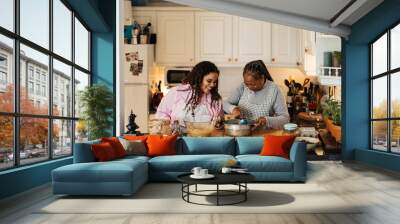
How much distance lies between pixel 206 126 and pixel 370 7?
11.4 ft

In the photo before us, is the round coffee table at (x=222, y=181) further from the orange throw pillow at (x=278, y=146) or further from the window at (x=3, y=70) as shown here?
the window at (x=3, y=70)

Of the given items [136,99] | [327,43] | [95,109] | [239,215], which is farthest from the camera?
[327,43]

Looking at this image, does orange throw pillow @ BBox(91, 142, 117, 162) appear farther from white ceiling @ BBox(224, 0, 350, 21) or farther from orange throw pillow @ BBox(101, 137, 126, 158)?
white ceiling @ BBox(224, 0, 350, 21)

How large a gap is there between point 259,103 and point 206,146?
208cm

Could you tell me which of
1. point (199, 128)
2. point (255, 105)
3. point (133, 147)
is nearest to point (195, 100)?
point (199, 128)

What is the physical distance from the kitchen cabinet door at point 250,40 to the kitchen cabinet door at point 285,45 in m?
0.13

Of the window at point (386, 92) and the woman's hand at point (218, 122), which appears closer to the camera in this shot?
the window at point (386, 92)

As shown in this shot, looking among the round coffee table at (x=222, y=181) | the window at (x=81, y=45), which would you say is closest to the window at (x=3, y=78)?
the round coffee table at (x=222, y=181)

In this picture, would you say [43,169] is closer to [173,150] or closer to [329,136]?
[173,150]

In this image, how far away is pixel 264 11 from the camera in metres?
8.06

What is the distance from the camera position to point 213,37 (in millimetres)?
9227

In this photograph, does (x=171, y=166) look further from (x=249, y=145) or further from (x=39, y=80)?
(x=39, y=80)

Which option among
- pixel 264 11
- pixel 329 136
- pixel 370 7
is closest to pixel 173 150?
pixel 264 11

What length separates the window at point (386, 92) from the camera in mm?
7426
